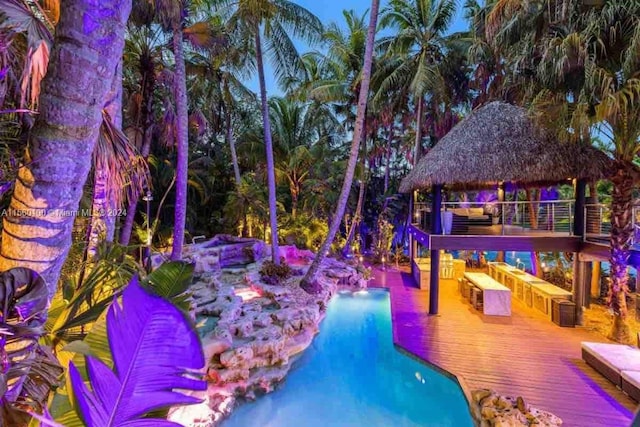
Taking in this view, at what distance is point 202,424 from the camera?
4.45 m

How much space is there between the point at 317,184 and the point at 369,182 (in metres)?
4.34

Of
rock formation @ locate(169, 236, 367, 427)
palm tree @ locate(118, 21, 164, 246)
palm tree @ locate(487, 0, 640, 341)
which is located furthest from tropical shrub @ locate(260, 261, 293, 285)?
palm tree @ locate(487, 0, 640, 341)

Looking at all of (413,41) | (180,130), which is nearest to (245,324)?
(180,130)

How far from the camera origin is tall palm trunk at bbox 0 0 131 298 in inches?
56.7

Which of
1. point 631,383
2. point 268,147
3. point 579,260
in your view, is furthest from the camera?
point 268,147

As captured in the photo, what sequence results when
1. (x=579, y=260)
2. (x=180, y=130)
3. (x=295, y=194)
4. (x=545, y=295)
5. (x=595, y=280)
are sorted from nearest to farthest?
(x=180, y=130) < (x=579, y=260) < (x=545, y=295) < (x=595, y=280) < (x=295, y=194)

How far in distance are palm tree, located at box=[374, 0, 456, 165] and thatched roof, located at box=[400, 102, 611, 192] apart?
14.4 ft

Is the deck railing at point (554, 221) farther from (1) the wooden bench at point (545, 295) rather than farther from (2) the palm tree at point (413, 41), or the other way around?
(2) the palm tree at point (413, 41)

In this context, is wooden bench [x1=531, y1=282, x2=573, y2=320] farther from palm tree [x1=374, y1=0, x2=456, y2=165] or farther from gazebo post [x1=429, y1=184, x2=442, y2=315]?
palm tree [x1=374, y1=0, x2=456, y2=165]

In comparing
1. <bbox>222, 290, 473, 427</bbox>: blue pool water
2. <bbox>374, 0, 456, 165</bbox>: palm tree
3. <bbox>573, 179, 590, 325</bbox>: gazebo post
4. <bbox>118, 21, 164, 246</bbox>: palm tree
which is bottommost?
<bbox>222, 290, 473, 427</bbox>: blue pool water

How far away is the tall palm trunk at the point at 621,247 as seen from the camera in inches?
244

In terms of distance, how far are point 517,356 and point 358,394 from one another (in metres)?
3.17

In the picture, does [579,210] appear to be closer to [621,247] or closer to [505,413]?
[621,247]

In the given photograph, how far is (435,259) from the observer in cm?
808
